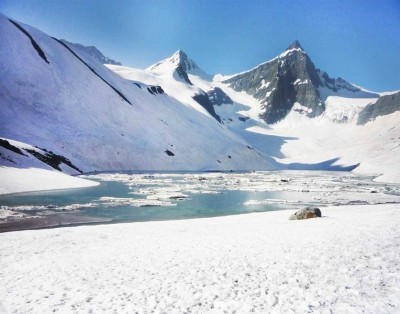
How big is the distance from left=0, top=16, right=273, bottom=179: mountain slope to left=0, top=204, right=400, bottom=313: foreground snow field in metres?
74.1

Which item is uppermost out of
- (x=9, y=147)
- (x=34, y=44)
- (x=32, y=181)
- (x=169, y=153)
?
(x=34, y=44)

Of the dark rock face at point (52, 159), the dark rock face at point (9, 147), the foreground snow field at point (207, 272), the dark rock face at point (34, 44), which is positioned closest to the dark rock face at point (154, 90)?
the dark rock face at point (34, 44)

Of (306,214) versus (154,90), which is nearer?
(306,214)

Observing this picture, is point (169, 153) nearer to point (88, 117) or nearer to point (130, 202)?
point (88, 117)

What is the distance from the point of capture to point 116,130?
124312 millimetres

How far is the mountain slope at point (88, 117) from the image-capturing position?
9831 centimetres

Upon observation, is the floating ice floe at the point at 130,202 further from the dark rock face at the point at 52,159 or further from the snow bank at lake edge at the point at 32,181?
the dark rock face at the point at 52,159

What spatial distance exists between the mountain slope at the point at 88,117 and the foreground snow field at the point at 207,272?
7407 cm

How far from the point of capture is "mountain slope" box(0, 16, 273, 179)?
98312 millimetres

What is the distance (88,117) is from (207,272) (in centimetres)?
11388

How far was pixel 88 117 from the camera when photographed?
119 metres

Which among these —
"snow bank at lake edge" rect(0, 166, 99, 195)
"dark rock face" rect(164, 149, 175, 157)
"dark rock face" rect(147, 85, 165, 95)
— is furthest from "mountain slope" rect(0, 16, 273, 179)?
"snow bank at lake edge" rect(0, 166, 99, 195)

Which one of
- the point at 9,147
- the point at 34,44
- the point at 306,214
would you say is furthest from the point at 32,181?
the point at 34,44

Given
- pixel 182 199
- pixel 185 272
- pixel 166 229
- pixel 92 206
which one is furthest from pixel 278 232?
pixel 182 199
